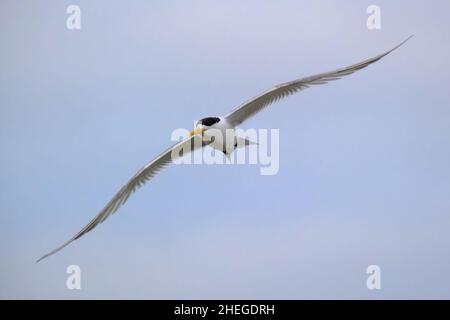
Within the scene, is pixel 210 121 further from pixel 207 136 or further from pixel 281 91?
pixel 281 91

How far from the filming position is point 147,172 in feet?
16.3

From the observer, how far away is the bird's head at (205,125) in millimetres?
4840

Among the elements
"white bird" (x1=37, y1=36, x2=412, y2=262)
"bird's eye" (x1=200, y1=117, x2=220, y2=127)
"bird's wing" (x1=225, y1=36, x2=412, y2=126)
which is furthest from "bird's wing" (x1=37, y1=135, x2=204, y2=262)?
"bird's wing" (x1=225, y1=36, x2=412, y2=126)

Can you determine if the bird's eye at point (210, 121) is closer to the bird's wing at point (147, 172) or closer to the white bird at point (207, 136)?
the white bird at point (207, 136)

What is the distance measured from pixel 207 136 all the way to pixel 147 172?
51 centimetres

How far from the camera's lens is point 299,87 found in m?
4.71

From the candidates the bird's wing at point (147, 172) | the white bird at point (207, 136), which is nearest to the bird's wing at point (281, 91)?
the white bird at point (207, 136)

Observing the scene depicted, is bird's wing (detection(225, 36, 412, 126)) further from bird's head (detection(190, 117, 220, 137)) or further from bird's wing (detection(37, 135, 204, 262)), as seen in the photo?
bird's wing (detection(37, 135, 204, 262))

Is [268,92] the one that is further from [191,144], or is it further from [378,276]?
[378,276]

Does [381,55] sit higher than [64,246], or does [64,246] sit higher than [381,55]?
[381,55]

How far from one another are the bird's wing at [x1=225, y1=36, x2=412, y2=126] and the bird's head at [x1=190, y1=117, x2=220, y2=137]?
9cm
